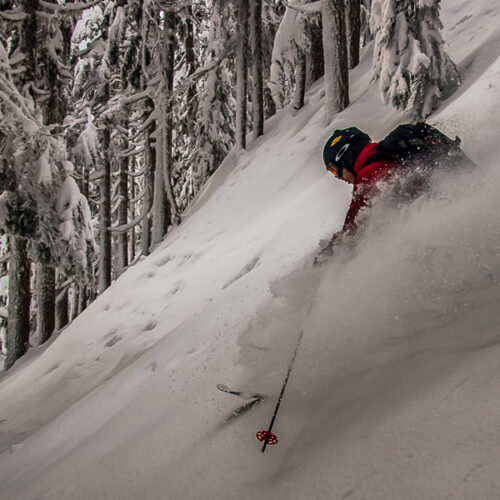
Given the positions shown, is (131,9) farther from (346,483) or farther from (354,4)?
(346,483)

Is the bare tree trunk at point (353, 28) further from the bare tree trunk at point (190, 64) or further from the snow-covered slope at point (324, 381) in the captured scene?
the snow-covered slope at point (324, 381)

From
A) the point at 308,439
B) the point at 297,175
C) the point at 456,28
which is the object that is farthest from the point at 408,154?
the point at 456,28

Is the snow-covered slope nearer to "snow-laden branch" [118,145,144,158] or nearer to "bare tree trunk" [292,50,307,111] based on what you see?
"bare tree trunk" [292,50,307,111]

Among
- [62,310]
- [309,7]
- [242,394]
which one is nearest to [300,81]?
[309,7]

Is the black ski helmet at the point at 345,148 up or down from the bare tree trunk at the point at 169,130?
up

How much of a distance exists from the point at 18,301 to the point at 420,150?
9.85 meters

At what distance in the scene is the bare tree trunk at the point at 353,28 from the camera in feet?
44.8

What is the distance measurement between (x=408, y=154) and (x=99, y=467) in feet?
9.76

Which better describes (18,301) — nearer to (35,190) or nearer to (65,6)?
(35,190)

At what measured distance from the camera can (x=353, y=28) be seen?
1420cm

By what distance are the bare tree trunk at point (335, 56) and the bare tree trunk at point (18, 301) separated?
7835mm

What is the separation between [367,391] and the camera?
2139 millimetres

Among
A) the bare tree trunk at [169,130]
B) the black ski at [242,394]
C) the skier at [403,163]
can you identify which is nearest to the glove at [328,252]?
the skier at [403,163]

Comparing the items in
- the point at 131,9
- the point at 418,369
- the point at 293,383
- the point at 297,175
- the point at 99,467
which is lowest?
the point at 297,175
